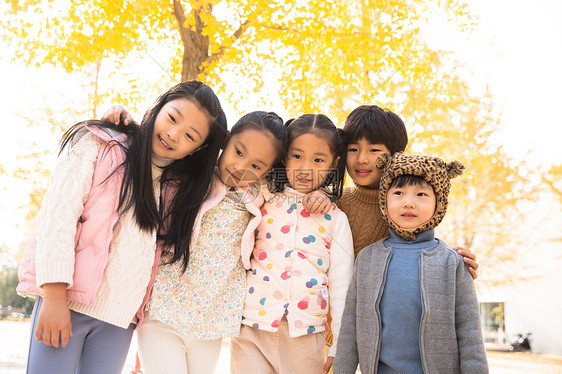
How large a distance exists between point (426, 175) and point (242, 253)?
2.75ft

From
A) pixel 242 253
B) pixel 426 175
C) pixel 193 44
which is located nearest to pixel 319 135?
pixel 426 175

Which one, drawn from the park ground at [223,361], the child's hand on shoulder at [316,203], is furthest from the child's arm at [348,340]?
the park ground at [223,361]

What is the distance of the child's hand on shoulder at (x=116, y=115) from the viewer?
195 cm

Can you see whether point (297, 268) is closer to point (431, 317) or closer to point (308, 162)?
point (308, 162)

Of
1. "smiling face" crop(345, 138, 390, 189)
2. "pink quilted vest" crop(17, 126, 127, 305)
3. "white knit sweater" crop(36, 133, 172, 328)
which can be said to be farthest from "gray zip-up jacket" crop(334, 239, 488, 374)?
"pink quilted vest" crop(17, 126, 127, 305)

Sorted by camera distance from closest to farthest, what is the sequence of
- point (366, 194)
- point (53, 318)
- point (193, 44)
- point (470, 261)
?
1. point (53, 318)
2. point (470, 261)
3. point (366, 194)
4. point (193, 44)

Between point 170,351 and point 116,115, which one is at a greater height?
point 116,115

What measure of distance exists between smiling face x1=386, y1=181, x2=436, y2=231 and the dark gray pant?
3.82 feet

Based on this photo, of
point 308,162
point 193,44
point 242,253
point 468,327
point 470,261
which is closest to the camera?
point 468,327

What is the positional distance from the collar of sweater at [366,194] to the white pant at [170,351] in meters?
0.99

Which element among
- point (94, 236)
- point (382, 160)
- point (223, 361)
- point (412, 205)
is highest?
point (382, 160)

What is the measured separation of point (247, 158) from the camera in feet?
6.79

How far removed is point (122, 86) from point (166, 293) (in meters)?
3.91

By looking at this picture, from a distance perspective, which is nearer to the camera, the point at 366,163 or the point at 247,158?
the point at 247,158
